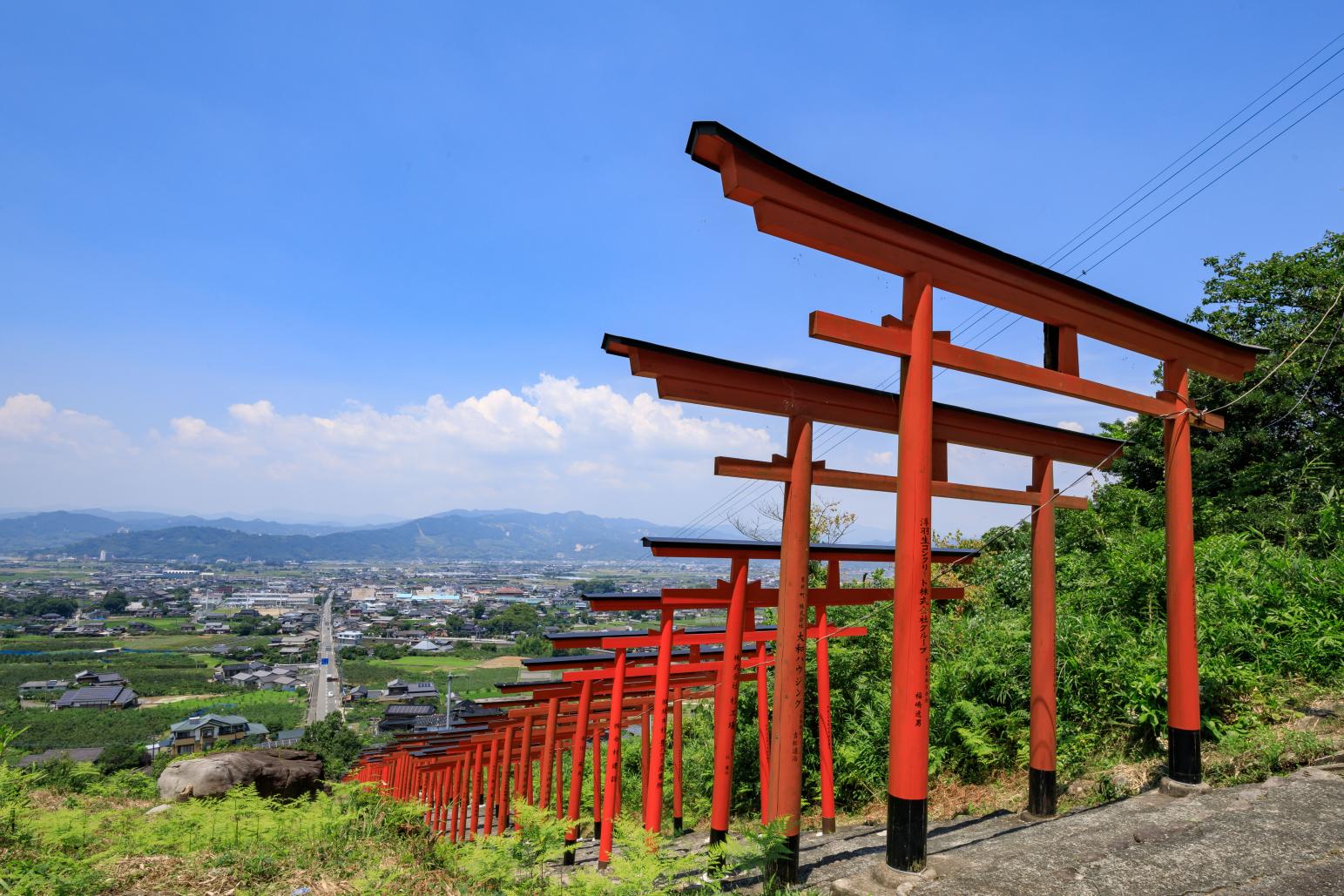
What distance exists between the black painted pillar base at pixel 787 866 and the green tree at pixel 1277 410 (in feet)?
36.4

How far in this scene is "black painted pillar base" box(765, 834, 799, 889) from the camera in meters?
5.50

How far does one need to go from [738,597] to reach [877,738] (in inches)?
215

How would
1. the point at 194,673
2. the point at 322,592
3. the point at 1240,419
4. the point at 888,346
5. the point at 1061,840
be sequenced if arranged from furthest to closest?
the point at 322,592 < the point at 194,673 < the point at 1240,419 < the point at 1061,840 < the point at 888,346

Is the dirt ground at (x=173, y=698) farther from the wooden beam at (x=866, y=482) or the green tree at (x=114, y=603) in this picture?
the green tree at (x=114, y=603)

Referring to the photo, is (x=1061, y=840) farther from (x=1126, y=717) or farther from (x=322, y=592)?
(x=322, y=592)

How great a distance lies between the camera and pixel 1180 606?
6.82 m

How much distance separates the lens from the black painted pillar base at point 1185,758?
6621mm

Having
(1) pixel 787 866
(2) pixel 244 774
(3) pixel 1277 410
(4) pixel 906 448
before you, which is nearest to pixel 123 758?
(2) pixel 244 774

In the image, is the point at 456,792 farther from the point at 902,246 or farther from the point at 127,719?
the point at 127,719

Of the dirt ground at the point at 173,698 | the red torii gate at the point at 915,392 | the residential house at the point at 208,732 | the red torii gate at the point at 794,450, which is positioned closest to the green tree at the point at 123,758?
the residential house at the point at 208,732

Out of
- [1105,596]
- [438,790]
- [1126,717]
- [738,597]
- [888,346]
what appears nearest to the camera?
[888,346]

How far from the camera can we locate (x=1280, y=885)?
4441mm

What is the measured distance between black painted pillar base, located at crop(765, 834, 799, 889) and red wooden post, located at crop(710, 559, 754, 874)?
0.87 m

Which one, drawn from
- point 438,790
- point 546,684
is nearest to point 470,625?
point 438,790
